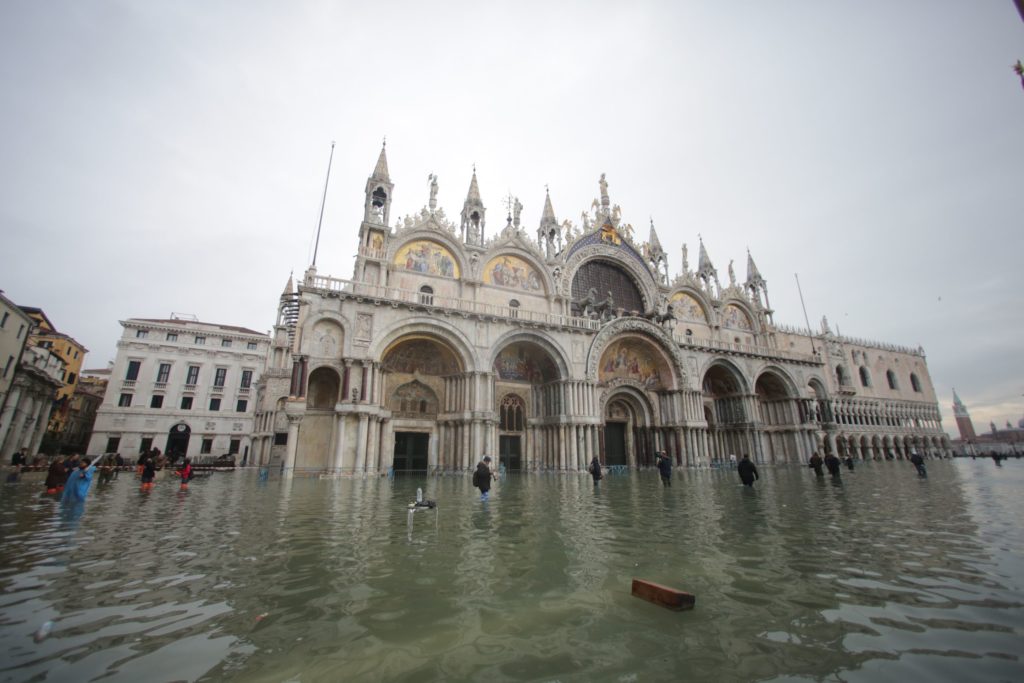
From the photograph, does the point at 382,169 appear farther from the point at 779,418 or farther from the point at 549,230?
the point at 779,418

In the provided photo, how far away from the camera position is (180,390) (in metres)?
44.8

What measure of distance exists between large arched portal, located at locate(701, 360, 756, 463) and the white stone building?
44086 millimetres

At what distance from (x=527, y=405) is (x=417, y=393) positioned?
22.3 feet

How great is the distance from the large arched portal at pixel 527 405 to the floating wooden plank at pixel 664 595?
22.2 m

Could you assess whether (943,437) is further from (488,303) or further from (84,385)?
(84,385)

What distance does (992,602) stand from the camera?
3594 millimetres

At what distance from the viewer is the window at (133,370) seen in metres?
43.2

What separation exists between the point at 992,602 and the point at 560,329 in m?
23.3

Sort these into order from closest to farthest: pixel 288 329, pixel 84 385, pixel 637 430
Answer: pixel 637 430
pixel 288 329
pixel 84 385

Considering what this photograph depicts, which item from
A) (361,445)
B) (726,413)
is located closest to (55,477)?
(361,445)

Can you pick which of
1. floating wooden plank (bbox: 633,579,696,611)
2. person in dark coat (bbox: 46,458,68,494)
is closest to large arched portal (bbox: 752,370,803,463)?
floating wooden plank (bbox: 633,579,696,611)

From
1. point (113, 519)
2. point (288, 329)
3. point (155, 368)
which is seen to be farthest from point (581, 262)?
point (155, 368)

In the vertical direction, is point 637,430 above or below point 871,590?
above

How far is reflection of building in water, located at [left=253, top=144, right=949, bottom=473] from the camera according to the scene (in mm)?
21922
